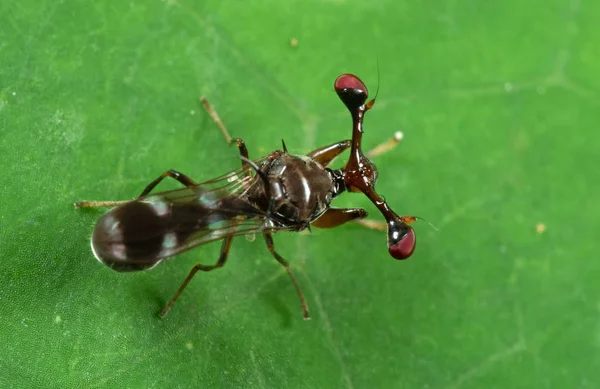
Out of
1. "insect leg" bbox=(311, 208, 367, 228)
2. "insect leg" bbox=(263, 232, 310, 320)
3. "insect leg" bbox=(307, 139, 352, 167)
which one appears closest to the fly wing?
"insect leg" bbox=(263, 232, 310, 320)

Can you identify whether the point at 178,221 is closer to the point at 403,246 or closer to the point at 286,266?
the point at 286,266

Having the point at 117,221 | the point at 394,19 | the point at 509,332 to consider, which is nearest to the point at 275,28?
the point at 394,19

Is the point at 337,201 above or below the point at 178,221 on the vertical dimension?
below

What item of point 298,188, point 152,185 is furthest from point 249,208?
point 152,185

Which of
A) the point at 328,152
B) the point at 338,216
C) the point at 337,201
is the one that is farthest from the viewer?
the point at 337,201

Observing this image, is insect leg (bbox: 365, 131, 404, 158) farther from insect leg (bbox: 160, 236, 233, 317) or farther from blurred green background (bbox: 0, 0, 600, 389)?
insect leg (bbox: 160, 236, 233, 317)

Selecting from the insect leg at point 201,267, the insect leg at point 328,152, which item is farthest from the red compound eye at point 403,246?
the insect leg at point 201,267

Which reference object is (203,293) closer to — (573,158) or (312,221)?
(312,221)

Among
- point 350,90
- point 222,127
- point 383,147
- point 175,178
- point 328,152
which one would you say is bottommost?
point 383,147
